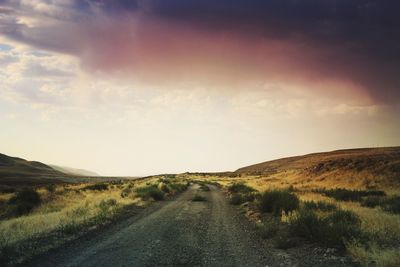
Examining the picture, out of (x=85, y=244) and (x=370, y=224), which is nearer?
(x=85, y=244)

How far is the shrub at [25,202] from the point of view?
2671 centimetres

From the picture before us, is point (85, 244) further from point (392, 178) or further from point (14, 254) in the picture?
point (392, 178)

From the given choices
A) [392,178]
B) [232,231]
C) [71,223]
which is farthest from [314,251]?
[392,178]

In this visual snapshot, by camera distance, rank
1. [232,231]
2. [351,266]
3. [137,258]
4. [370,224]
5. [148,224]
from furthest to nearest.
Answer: [148,224], [232,231], [370,224], [137,258], [351,266]

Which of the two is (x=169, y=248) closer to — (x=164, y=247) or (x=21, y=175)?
(x=164, y=247)

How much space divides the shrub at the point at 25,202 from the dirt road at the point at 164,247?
13.4m

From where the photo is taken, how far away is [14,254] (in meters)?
10.6

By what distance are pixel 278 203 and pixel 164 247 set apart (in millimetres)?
10495

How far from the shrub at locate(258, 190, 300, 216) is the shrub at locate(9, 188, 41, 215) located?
17.6 meters

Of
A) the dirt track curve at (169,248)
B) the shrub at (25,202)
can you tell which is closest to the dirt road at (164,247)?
the dirt track curve at (169,248)

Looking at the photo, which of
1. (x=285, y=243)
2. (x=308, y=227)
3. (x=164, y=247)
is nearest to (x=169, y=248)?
(x=164, y=247)

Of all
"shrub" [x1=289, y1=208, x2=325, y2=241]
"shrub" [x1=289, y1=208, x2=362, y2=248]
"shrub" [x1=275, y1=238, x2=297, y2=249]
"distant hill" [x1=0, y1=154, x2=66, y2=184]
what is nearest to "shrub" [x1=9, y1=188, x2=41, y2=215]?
"shrub" [x1=289, y1=208, x2=362, y2=248]

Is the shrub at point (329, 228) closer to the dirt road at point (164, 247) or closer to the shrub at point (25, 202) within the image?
the dirt road at point (164, 247)

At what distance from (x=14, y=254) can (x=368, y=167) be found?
4503cm
